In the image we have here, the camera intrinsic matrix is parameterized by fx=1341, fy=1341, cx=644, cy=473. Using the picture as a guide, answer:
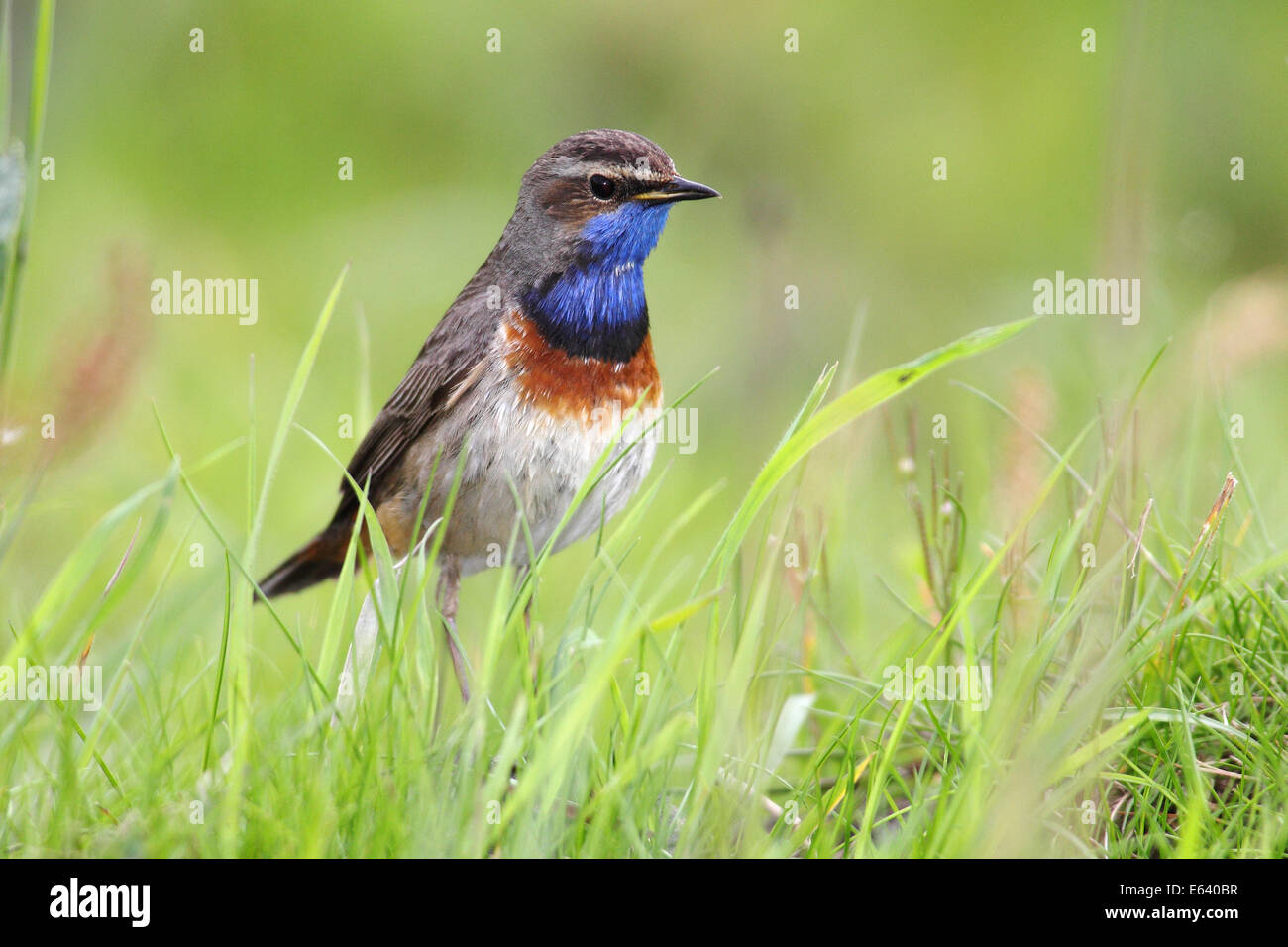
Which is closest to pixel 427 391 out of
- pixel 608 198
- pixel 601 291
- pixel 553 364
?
pixel 553 364

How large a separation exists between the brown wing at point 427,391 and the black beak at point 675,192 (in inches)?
25.9

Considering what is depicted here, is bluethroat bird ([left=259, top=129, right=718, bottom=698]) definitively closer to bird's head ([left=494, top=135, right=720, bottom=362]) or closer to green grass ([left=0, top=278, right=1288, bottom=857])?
bird's head ([left=494, top=135, right=720, bottom=362])

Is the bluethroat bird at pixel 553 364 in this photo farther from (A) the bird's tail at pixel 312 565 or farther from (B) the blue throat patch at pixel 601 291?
(A) the bird's tail at pixel 312 565

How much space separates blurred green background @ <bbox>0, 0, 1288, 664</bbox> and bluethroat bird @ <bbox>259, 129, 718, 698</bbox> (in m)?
3.08

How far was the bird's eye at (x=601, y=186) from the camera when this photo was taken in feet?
14.8

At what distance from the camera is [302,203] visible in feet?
33.4

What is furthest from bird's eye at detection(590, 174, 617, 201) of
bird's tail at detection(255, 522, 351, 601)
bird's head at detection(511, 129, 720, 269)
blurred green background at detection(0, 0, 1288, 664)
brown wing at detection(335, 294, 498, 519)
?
blurred green background at detection(0, 0, 1288, 664)

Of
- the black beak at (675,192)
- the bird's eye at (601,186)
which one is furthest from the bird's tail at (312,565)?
the black beak at (675,192)

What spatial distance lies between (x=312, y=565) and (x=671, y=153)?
17.8 feet

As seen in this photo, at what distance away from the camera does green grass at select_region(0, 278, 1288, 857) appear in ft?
8.29

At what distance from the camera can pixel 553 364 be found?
4.42m
